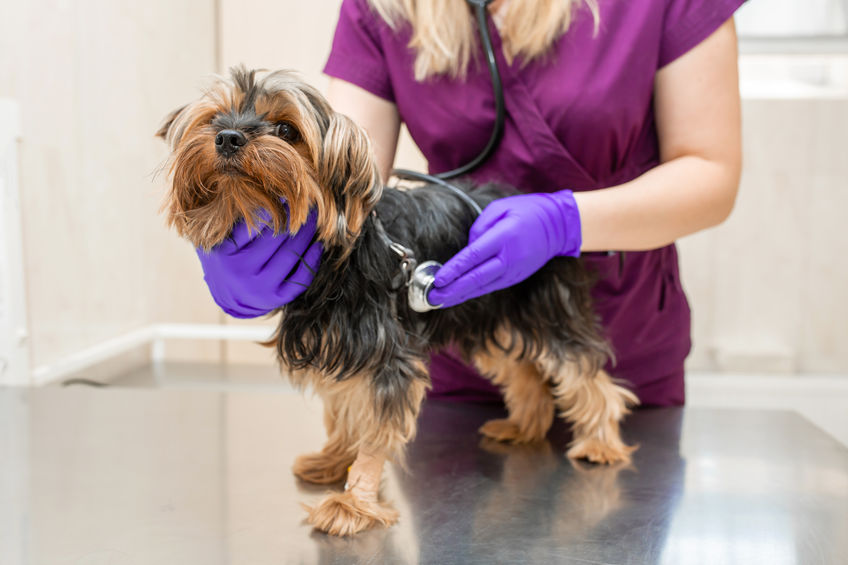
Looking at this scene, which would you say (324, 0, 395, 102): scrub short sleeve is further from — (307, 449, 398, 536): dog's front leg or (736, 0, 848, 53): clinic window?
(736, 0, 848, 53): clinic window

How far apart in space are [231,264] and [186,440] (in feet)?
1.57

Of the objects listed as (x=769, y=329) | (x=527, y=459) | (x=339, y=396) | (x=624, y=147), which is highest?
(x=624, y=147)

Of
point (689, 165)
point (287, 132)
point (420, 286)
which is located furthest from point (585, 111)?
point (287, 132)

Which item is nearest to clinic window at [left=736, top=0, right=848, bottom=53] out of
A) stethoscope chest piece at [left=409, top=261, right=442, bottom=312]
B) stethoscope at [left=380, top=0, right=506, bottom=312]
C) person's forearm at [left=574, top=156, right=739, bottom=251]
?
person's forearm at [left=574, top=156, right=739, bottom=251]

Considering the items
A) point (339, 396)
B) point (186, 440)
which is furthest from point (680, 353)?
point (186, 440)

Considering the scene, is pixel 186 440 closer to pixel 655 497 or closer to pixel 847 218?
pixel 655 497

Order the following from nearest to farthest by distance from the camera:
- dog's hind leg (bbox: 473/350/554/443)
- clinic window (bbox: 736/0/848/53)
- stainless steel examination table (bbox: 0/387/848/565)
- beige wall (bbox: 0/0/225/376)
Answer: stainless steel examination table (bbox: 0/387/848/565), dog's hind leg (bbox: 473/350/554/443), beige wall (bbox: 0/0/225/376), clinic window (bbox: 736/0/848/53)

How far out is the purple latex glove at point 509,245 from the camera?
103 centimetres

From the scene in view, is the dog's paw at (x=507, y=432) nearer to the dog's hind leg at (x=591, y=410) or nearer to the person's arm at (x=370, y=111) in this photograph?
the dog's hind leg at (x=591, y=410)

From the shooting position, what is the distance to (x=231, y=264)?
914 millimetres

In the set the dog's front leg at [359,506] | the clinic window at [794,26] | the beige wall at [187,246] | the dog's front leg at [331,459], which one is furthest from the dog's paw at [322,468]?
the clinic window at [794,26]

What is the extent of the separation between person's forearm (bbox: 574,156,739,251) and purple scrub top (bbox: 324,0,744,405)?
0.11 metres

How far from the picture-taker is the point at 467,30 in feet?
4.12

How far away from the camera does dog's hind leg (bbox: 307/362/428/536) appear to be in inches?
37.6
